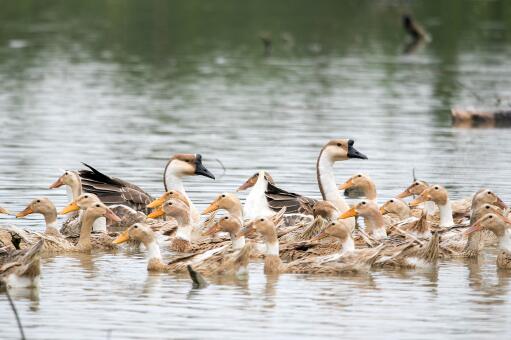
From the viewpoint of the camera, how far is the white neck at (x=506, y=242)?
15.5 metres

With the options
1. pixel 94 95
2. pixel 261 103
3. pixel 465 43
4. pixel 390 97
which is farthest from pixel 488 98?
pixel 465 43

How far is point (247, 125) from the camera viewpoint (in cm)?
2997

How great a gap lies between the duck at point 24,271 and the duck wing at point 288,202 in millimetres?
4972

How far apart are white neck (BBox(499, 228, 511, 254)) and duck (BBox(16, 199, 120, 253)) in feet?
14.8

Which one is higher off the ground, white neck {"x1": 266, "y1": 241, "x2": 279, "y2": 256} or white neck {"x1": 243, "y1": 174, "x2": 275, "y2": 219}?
white neck {"x1": 243, "y1": 174, "x2": 275, "y2": 219}

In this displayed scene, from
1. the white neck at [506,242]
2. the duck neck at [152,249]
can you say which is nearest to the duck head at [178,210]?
the duck neck at [152,249]

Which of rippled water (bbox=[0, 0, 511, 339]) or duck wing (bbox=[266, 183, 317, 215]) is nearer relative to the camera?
rippled water (bbox=[0, 0, 511, 339])

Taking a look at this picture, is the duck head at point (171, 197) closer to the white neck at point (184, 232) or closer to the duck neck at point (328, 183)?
the white neck at point (184, 232)

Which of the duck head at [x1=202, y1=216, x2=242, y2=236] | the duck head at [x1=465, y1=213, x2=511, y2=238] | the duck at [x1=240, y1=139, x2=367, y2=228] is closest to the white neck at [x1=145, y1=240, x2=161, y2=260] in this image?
the duck head at [x1=202, y1=216, x2=242, y2=236]

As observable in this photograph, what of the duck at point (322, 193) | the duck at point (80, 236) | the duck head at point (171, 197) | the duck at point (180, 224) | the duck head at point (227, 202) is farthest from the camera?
the duck at point (322, 193)

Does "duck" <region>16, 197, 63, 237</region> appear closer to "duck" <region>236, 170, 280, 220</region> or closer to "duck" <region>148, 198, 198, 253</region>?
"duck" <region>148, 198, 198, 253</region>

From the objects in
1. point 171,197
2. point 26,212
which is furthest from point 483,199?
point 26,212

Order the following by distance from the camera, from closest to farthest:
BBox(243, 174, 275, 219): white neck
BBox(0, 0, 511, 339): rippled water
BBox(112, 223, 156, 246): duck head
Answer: BBox(0, 0, 511, 339): rippled water
BBox(112, 223, 156, 246): duck head
BBox(243, 174, 275, 219): white neck

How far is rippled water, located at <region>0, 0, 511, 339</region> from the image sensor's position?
506 inches
